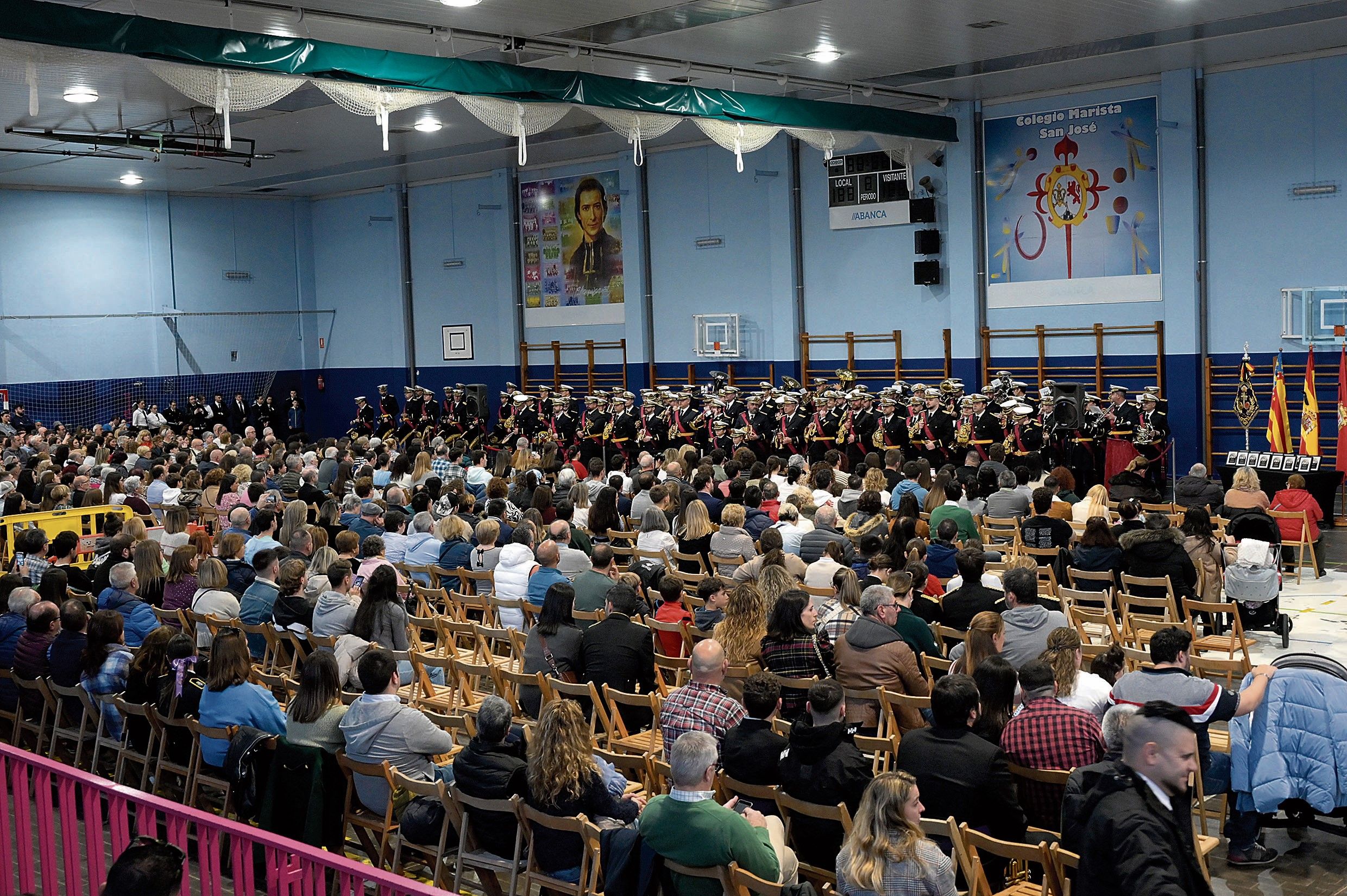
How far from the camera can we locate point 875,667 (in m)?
6.42

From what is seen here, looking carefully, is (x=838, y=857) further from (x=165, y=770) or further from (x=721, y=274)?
(x=721, y=274)

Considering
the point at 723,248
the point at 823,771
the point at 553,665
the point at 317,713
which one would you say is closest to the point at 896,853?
the point at 823,771

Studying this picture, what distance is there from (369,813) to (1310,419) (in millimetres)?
13715

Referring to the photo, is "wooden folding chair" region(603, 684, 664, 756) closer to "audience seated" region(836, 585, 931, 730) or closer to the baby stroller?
"audience seated" region(836, 585, 931, 730)

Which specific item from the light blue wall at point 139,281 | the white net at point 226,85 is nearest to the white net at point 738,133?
the white net at point 226,85

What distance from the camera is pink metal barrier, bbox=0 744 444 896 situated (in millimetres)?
3926

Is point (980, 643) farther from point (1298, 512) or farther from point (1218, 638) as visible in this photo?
point (1298, 512)

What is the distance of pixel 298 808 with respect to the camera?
19.3ft

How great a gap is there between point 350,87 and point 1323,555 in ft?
33.7

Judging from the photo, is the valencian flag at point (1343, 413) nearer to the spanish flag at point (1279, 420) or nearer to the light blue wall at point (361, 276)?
the spanish flag at point (1279, 420)

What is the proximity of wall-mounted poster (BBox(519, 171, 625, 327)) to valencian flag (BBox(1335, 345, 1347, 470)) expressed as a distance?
1292cm

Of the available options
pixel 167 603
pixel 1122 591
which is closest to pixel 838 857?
pixel 1122 591

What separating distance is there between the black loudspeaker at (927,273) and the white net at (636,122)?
6539 millimetres

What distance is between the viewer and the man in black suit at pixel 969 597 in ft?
25.1
